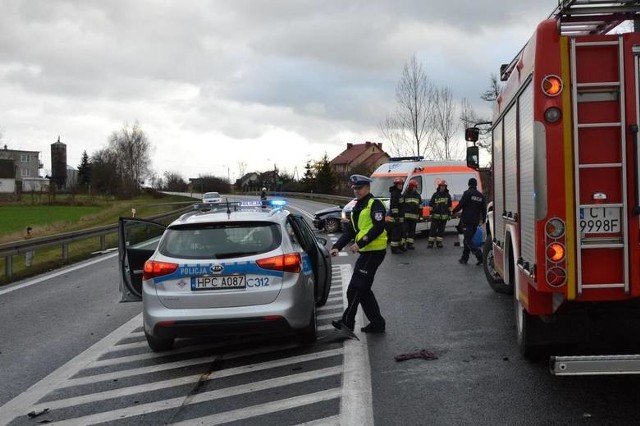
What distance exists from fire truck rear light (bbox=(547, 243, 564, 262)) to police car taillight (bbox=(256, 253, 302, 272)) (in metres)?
2.63

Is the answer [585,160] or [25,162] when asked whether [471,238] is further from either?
[25,162]

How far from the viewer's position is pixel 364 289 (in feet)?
23.7

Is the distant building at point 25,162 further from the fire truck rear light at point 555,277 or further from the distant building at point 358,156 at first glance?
the fire truck rear light at point 555,277

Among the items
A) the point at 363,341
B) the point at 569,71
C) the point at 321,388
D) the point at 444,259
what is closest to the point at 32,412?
the point at 321,388

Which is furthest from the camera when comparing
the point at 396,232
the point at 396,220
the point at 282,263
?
the point at 396,220

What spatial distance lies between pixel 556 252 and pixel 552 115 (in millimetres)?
930

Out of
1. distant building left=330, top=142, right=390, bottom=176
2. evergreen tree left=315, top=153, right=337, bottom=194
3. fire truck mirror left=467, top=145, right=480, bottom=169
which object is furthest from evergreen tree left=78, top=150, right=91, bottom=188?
fire truck mirror left=467, top=145, right=480, bottom=169

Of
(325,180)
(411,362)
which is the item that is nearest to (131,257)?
(411,362)

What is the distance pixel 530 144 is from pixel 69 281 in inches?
406

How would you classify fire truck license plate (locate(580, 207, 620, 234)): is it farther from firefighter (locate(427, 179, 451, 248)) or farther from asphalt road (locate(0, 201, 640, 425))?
firefighter (locate(427, 179, 451, 248))

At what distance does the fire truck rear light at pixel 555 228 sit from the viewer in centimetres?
437

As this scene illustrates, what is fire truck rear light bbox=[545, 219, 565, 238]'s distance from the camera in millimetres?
4367

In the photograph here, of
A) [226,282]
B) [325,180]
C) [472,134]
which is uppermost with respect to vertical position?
[325,180]

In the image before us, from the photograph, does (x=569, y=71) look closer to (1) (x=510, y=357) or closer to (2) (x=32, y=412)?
(1) (x=510, y=357)
